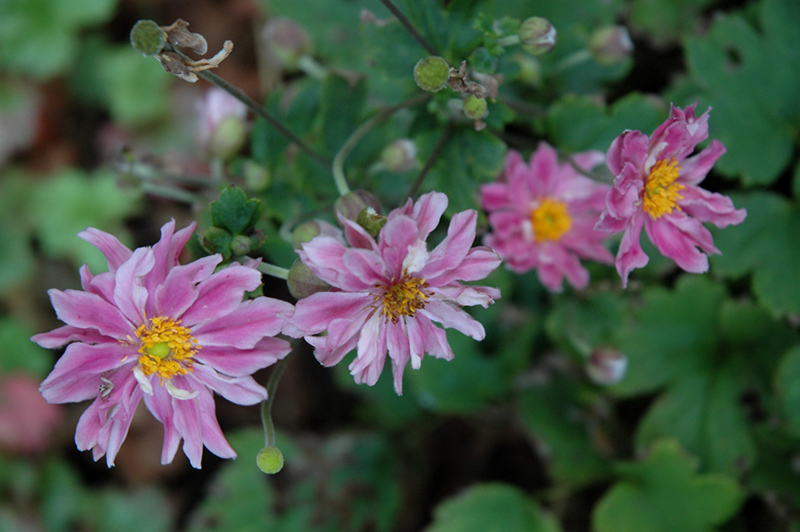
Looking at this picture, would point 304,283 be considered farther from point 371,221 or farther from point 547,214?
point 547,214

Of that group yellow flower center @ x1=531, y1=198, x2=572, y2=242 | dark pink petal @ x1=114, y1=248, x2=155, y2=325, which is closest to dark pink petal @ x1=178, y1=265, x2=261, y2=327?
dark pink petal @ x1=114, y1=248, x2=155, y2=325

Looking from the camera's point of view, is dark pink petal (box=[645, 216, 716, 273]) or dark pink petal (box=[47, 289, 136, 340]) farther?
dark pink petal (box=[645, 216, 716, 273])

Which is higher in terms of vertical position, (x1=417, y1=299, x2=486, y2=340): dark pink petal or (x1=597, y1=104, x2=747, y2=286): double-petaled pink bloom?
(x1=597, y1=104, x2=747, y2=286): double-petaled pink bloom

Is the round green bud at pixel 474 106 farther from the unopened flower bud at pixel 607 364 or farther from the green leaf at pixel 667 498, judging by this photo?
the green leaf at pixel 667 498

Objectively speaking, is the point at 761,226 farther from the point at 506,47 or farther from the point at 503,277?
the point at 506,47

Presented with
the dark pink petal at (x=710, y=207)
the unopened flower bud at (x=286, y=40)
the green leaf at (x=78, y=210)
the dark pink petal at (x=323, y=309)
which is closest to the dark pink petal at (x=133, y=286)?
the dark pink petal at (x=323, y=309)

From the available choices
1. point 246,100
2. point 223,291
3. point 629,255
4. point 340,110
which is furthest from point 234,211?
point 629,255

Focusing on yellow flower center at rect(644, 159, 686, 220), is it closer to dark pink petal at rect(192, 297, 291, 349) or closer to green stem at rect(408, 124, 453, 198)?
green stem at rect(408, 124, 453, 198)
